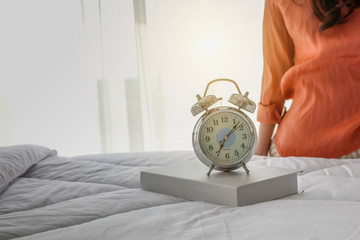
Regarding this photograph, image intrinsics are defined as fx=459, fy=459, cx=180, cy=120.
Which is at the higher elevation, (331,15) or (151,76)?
(331,15)

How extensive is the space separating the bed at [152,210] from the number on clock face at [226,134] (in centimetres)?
14

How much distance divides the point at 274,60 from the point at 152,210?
1.36 meters

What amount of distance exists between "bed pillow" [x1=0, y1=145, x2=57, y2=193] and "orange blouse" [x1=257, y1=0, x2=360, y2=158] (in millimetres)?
954

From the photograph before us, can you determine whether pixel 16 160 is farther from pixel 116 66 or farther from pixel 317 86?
pixel 116 66

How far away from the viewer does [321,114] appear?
5.64ft

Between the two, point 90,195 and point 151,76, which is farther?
point 151,76

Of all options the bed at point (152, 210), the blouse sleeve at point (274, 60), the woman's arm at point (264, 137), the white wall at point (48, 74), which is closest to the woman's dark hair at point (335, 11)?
the blouse sleeve at point (274, 60)

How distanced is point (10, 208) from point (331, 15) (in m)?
1.28

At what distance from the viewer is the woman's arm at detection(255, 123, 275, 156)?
6.48ft

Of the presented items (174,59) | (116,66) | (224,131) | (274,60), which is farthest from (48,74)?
(224,131)

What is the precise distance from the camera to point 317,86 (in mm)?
1726

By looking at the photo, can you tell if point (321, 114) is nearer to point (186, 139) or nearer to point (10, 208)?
point (10, 208)

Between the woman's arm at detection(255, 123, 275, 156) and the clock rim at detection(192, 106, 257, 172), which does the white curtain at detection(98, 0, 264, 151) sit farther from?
the clock rim at detection(192, 106, 257, 172)

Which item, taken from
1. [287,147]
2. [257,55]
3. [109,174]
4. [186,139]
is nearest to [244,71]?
[257,55]
